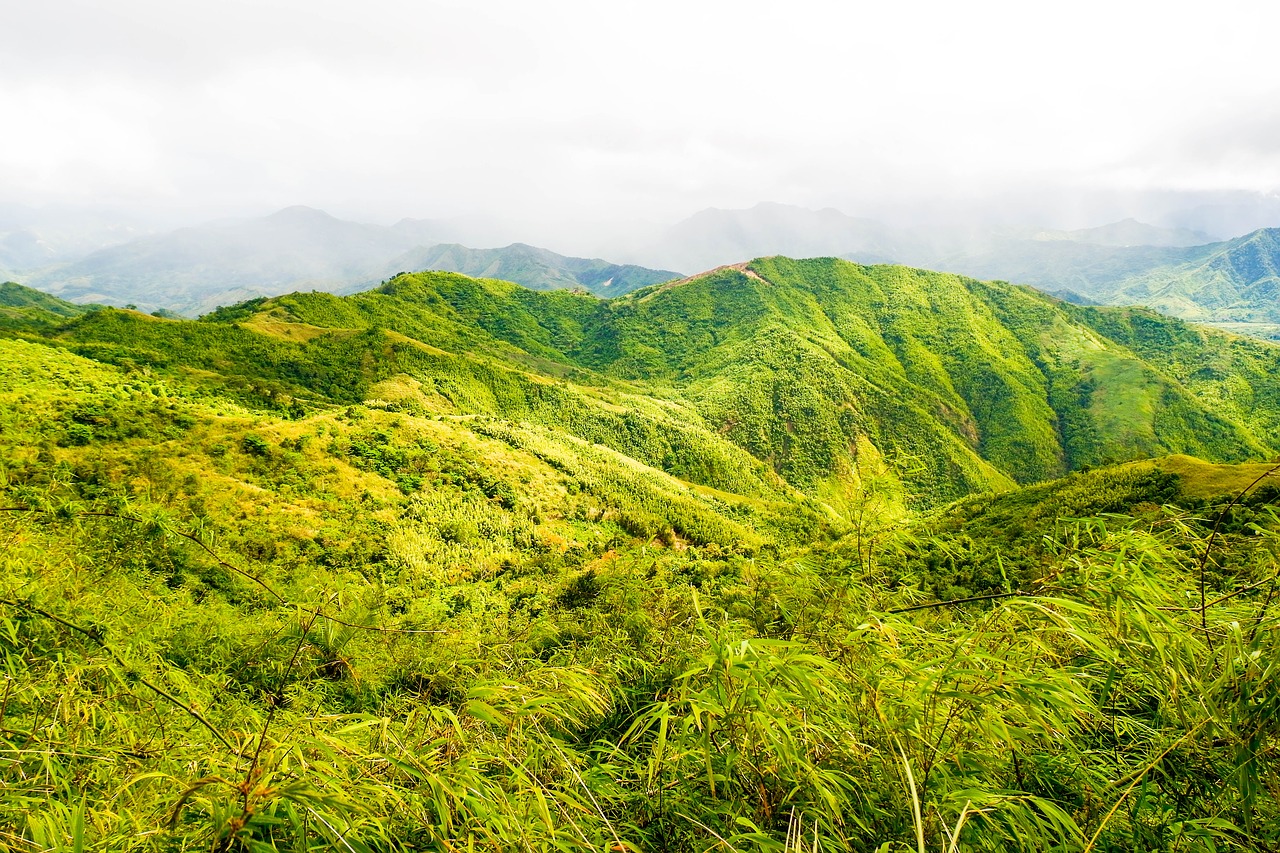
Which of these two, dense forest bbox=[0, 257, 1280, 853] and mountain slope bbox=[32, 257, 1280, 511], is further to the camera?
mountain slope bbox=[32, 257, 1280, 511]

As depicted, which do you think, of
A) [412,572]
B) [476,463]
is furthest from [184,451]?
[476,463]

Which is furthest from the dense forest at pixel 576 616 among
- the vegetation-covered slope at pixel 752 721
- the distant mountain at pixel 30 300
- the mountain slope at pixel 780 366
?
the distant mountain at pixel 30 300

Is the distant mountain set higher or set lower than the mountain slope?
higher

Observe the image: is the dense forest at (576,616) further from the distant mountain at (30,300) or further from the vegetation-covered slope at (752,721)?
the distant mountain at (30,300)

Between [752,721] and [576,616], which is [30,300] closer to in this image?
[576,616]

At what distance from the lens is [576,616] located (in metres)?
15.8

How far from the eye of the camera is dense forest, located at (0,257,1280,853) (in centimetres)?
158

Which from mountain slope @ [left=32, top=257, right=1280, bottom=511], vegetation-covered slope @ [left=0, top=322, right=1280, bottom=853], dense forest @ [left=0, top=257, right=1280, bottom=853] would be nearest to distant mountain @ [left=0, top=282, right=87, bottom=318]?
dense forest @ [left=0, top=257, right=1280, bottom=853]

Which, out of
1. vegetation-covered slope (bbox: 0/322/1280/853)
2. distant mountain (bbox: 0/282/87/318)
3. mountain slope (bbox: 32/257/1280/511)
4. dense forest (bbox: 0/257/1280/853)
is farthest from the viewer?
distant mountain (bbox: 0/282/87/318)

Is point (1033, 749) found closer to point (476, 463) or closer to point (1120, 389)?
point (476, 463)

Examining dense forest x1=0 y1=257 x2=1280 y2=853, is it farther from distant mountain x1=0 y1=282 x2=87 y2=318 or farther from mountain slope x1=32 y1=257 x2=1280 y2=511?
distant mountain x1=0 y1=282 x2=87 y2=318

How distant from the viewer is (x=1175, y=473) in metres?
31.1

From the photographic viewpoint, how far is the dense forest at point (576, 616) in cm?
158

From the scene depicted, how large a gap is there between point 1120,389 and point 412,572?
132139mm
